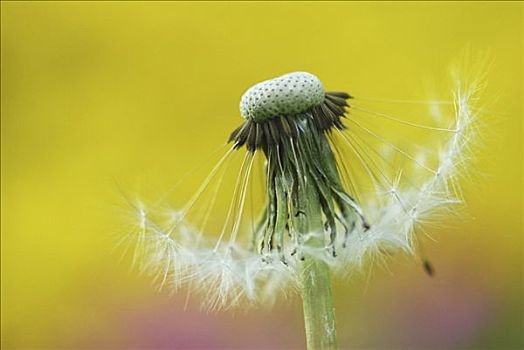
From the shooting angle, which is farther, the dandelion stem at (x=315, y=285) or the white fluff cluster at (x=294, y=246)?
the white fluff cluster at (x=294, y=246)

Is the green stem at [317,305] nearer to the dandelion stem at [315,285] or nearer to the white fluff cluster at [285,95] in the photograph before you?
the dandelion stem at [315,285]

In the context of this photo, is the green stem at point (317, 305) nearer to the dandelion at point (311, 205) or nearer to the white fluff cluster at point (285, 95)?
the dandelion at point (311, 205)

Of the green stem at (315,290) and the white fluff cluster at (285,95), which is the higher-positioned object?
the white fluff cluster at (285,95)

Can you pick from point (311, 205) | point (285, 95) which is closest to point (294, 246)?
point (311, 205)

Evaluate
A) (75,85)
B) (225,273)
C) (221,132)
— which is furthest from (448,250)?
(75,85)

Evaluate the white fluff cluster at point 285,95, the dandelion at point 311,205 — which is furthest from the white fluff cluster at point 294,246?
the white fluff cluster at point 285,95

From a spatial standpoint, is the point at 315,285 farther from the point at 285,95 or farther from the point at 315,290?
the point at 285,95

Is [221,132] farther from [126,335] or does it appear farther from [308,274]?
[308,274]
